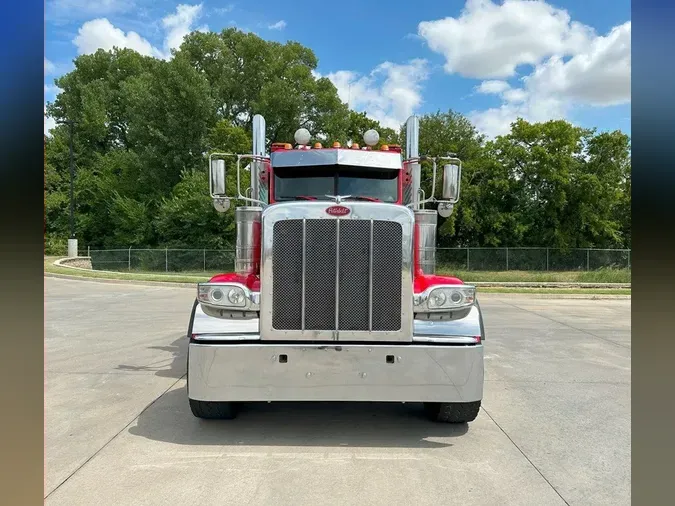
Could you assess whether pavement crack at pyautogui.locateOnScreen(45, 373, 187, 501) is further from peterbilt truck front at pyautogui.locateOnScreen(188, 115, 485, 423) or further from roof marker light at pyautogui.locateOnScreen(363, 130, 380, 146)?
roof marker light at pyautogui.locateOnScreen(363, 130, 380, 146)

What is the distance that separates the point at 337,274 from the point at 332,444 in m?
1.42

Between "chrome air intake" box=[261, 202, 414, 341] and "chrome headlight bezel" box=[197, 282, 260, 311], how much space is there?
15cm

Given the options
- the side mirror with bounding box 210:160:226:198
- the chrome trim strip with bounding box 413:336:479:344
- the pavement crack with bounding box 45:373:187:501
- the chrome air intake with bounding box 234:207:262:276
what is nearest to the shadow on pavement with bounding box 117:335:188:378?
the pavement crack with bounding box 45:373:187:501

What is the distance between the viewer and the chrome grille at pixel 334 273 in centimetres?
425


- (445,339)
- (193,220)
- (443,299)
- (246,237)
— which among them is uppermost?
(193,220)

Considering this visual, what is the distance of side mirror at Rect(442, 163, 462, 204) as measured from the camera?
18.8 feet

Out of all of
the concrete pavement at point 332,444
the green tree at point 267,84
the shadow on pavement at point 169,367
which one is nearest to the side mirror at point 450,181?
the concrete pavement at point 332,444

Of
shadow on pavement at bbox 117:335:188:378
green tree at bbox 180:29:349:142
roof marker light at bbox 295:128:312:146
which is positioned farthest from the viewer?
green tree at bbox 180:29:349:142

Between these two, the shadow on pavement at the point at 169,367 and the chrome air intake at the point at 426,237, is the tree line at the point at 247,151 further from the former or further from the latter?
the chrome air intake at the point at 426,237

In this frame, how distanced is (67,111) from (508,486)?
57632 mm

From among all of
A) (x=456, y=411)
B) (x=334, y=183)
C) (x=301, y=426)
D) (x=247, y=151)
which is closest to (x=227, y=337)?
(x=301, y=426)

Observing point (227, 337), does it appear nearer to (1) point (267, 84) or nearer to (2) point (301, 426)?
(2) point (301, 426)

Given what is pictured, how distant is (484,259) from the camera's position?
99.2ft

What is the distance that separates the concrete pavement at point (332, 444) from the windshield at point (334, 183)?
2.45 metres
